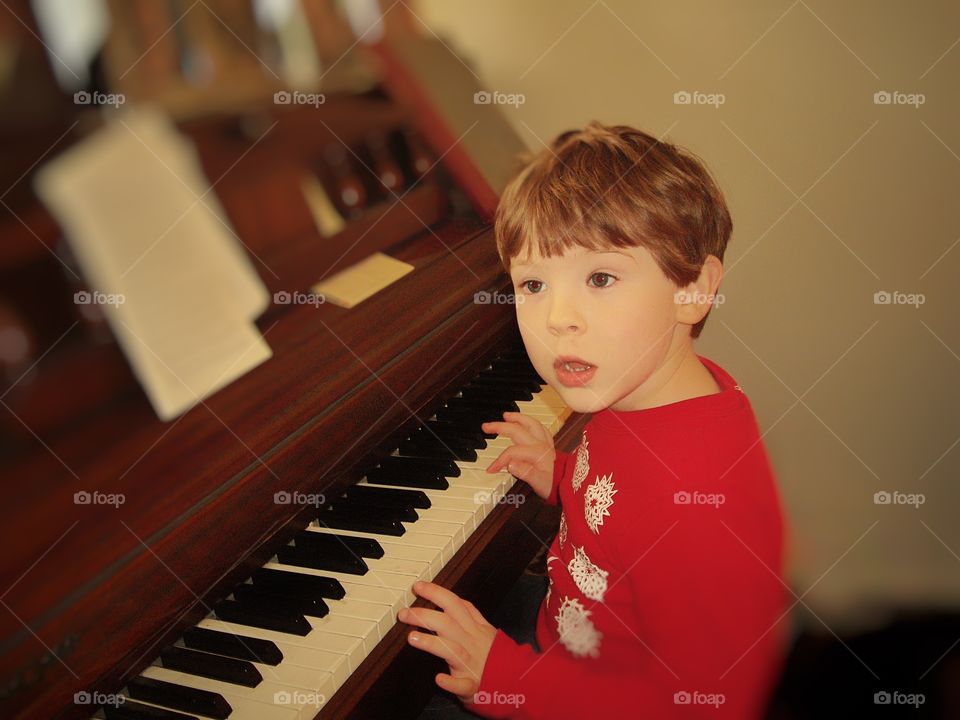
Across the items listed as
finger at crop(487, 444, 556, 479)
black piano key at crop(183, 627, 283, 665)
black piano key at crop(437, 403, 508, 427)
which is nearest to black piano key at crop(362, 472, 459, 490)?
finger at crop(487, 444, 556, 479)

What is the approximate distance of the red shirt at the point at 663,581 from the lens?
1072mm

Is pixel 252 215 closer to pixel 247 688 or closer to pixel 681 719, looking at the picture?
pixel 247 688

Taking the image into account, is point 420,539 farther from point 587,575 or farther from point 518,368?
point 518,368

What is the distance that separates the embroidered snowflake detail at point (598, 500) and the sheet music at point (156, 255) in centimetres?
65

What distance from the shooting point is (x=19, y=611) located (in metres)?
0.89

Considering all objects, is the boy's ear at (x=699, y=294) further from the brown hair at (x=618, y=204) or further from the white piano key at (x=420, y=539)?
the white piano key at (x=420, y=539)

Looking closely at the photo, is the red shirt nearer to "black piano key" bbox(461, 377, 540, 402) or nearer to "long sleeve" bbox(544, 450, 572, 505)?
"long sleeve" bbox(544, 450, 572, 505)

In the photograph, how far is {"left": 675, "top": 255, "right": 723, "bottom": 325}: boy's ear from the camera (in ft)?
3.97

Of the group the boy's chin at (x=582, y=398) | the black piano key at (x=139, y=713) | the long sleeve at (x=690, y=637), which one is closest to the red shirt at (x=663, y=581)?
the long sleeve at (x=690, y=637)

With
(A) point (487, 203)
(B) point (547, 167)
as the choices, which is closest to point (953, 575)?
(B) point (547, 167)

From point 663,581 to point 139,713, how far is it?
0.75 meters

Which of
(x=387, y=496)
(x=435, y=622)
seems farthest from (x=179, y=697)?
(x=387, y=496)

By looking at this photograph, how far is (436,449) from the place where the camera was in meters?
1.57

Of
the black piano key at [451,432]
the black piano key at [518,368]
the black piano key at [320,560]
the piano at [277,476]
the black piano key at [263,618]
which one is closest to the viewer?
the piano at [277,476]
